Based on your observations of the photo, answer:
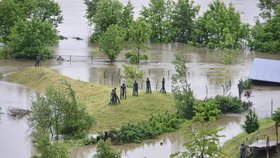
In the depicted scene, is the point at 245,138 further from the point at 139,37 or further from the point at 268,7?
the point at 268,7

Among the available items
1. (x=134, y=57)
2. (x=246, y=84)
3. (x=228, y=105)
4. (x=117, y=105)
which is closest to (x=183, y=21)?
(x=134, y=57)

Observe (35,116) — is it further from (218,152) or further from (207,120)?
(218,152)

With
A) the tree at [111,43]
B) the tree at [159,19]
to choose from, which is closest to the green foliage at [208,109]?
the tree at [111,43]

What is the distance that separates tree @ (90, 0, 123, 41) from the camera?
226 feet

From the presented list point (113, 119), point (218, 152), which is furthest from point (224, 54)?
point (218, 152)

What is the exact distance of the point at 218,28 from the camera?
6569 cm

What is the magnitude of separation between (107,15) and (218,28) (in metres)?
11.5

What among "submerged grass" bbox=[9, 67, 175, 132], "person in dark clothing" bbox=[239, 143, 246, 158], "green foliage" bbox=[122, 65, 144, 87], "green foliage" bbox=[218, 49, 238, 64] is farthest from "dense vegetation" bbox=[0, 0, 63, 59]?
"person in dark clothing" bbox=[239, 143, 246, 158]

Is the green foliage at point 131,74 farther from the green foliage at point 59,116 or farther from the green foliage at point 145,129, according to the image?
the green foliage at point 59,116

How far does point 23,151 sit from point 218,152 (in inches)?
491

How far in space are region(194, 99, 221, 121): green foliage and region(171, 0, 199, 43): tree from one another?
31224 mm

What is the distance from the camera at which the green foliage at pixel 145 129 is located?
34.5 metres

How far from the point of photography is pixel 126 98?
40312mm

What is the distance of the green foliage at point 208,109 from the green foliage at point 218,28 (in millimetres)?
25750
